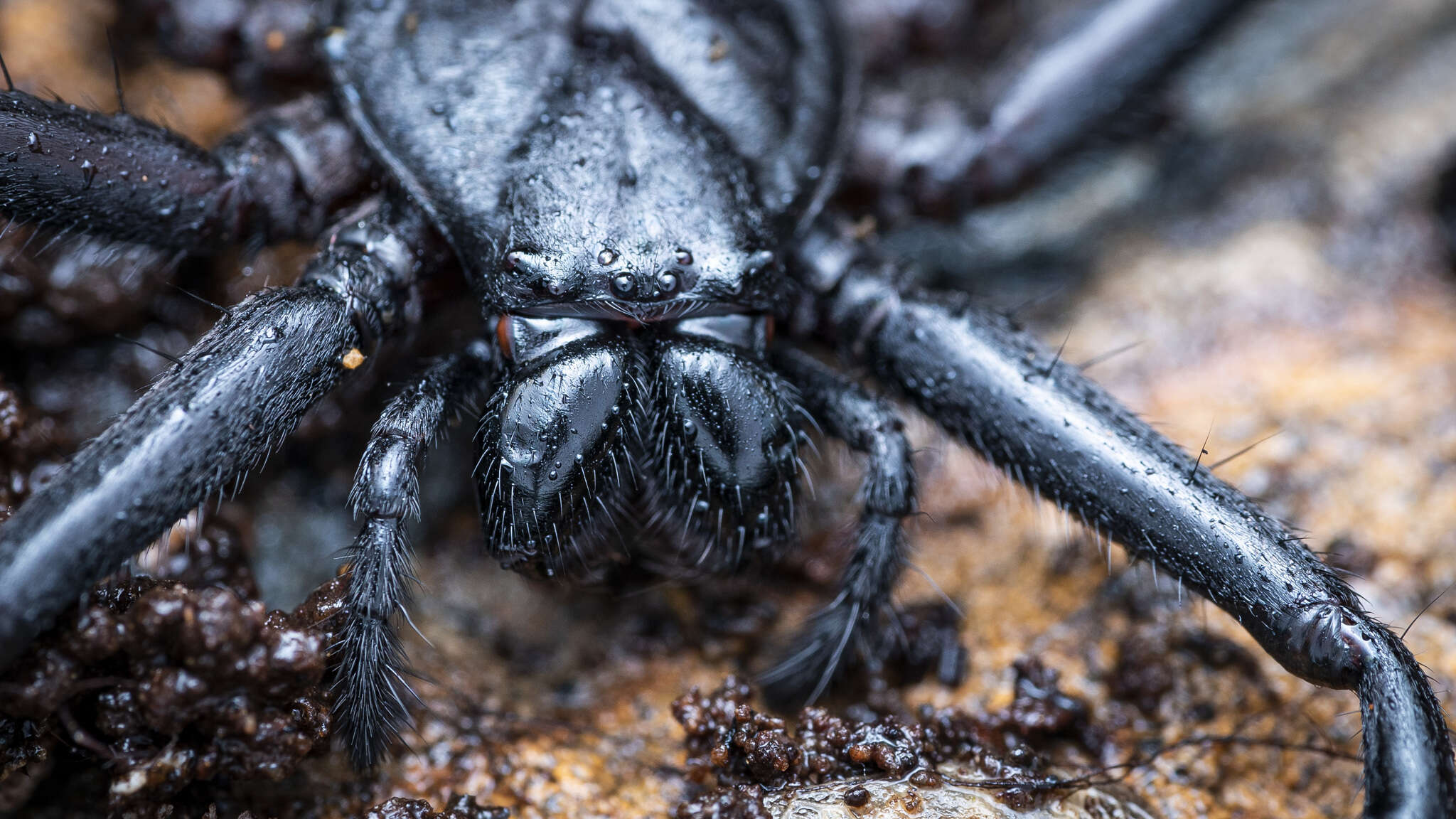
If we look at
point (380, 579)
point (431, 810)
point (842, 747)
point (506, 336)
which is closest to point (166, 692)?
point (380, 579)

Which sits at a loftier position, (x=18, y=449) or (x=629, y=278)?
(x=629, y=278)

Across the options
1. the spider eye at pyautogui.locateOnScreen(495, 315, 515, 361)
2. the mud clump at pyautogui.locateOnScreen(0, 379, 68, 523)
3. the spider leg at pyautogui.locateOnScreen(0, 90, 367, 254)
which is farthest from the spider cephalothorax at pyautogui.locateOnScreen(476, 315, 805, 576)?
the mud clump at pyautogui.locateOnScreen(0, 379, 68, 523)

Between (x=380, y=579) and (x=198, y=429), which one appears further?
(x=380, y=579)

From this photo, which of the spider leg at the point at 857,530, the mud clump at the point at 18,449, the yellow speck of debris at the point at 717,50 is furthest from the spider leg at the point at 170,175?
the spider leg at the point at 857,530

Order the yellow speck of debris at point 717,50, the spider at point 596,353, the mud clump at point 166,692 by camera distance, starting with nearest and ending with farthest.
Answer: the mud clump at point 166,692 < the spider at point 596,353 < the yellow speck of debris at point 717,50

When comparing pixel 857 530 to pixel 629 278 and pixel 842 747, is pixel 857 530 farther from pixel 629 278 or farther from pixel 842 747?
pixel 629 278

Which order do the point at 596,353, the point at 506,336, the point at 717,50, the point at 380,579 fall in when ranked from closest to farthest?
the point at 380,579 → the point at 596,353 → the point at 506,336 → the point at 717,50

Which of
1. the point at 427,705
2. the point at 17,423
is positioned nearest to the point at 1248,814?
the point at 427,705

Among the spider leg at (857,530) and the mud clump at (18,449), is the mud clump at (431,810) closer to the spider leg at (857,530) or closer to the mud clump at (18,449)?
the spider leg at (857,530)
